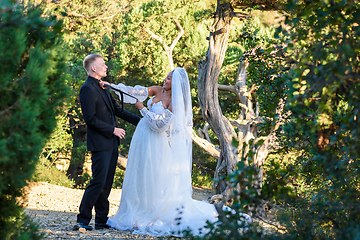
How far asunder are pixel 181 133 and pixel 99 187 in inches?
50.5

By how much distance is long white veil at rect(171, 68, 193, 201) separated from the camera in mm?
4434

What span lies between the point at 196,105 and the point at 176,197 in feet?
20.0

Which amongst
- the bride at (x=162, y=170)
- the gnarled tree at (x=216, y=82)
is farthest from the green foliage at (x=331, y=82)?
the gnarled tree at (x=216, y=82)

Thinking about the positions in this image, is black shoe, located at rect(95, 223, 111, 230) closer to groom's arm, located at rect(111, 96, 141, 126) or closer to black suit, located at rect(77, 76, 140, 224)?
black suit, located at rect(77, 76, 140, 224)

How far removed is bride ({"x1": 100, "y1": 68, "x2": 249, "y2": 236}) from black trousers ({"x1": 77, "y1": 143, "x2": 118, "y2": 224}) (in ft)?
0.75

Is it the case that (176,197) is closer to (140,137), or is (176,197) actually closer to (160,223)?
(160,223)

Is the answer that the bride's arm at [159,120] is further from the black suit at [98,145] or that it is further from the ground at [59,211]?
the ground at [59,211]

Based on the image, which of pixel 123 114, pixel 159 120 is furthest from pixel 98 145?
pixel 159 120

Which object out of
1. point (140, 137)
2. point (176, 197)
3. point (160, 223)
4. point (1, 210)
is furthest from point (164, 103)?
point (1, 210)

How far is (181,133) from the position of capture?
14.8 feet

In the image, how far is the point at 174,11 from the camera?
29.4 ft

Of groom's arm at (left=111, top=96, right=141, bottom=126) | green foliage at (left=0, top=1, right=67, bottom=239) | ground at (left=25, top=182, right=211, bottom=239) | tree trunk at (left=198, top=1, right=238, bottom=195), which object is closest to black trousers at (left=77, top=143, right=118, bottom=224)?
ground at (left=25, top=182, right=211, bottom=239)

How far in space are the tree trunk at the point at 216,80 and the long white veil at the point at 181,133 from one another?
5.38ft

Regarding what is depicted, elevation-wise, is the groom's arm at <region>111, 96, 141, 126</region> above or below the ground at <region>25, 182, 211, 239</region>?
above
